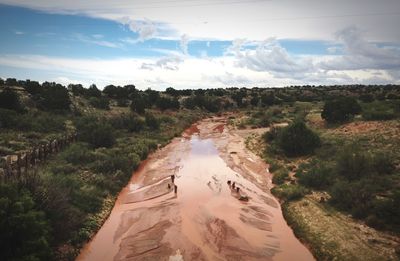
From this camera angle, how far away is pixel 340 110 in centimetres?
3712

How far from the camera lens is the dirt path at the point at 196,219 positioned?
13.9 metres

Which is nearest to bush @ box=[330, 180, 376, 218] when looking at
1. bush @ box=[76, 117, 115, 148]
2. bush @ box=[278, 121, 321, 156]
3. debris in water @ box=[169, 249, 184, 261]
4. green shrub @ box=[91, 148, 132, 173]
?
debris in water @ box=[169, 249, 184, 261]

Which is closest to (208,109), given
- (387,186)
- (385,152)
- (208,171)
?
(208,171)

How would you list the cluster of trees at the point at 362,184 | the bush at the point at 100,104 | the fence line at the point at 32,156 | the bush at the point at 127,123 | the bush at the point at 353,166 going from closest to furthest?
the cluster of trees at the point at 362,184, the fence line at the point at 32,156, the bush at the point at 353,166, the bush at the point at 127,123, the bush at the point at 100,104

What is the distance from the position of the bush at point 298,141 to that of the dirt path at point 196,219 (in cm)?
274

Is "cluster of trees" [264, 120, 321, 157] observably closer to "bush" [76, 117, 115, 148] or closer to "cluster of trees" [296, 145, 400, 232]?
"cluster of trees" [296, 145, 400, 232]

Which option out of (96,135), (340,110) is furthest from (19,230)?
(340,110)

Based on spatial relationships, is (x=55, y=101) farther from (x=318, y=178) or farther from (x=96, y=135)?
(x=318, y=178)

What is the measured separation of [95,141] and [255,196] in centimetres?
1462

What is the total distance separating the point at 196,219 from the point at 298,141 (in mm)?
14429

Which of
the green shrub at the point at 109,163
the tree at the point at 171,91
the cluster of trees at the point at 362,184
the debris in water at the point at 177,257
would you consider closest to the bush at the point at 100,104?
the green shrub at the point at 109,163

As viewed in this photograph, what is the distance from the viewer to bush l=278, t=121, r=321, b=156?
28359mm

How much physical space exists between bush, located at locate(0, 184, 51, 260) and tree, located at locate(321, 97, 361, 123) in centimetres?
3199

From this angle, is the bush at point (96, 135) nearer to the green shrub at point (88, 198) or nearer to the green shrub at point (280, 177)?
the green shrub at point (88, 198)
